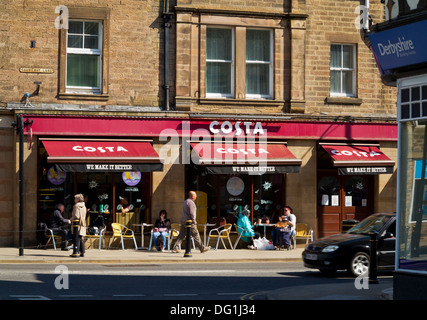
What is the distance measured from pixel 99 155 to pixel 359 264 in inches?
378

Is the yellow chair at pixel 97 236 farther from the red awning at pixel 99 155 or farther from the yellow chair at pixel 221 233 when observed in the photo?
the yellow chair at pixel 221 233

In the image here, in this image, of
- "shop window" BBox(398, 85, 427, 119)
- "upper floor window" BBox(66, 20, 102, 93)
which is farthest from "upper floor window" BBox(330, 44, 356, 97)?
"shop window" BBox(398, 85, 427, 119)

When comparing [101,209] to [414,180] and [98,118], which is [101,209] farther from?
[414,180]

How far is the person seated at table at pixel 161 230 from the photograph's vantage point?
942 inches

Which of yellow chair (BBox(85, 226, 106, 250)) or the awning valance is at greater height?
the awning valance

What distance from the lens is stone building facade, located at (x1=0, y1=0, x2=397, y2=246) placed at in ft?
Answer: 79.0

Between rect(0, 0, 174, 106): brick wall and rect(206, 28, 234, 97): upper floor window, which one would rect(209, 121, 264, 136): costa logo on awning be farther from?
rect(0, 0, 174, 106): brick wall

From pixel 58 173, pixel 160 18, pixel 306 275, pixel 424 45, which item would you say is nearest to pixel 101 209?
pixel 58 173

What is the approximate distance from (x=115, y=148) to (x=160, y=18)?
452cm

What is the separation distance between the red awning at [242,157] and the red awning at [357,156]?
1.47 metres

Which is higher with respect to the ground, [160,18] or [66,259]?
[160,18]

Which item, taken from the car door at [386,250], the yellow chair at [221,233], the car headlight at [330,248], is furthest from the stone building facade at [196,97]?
the car door at [386,250]

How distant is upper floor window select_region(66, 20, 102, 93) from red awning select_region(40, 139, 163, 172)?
5.94 feet
